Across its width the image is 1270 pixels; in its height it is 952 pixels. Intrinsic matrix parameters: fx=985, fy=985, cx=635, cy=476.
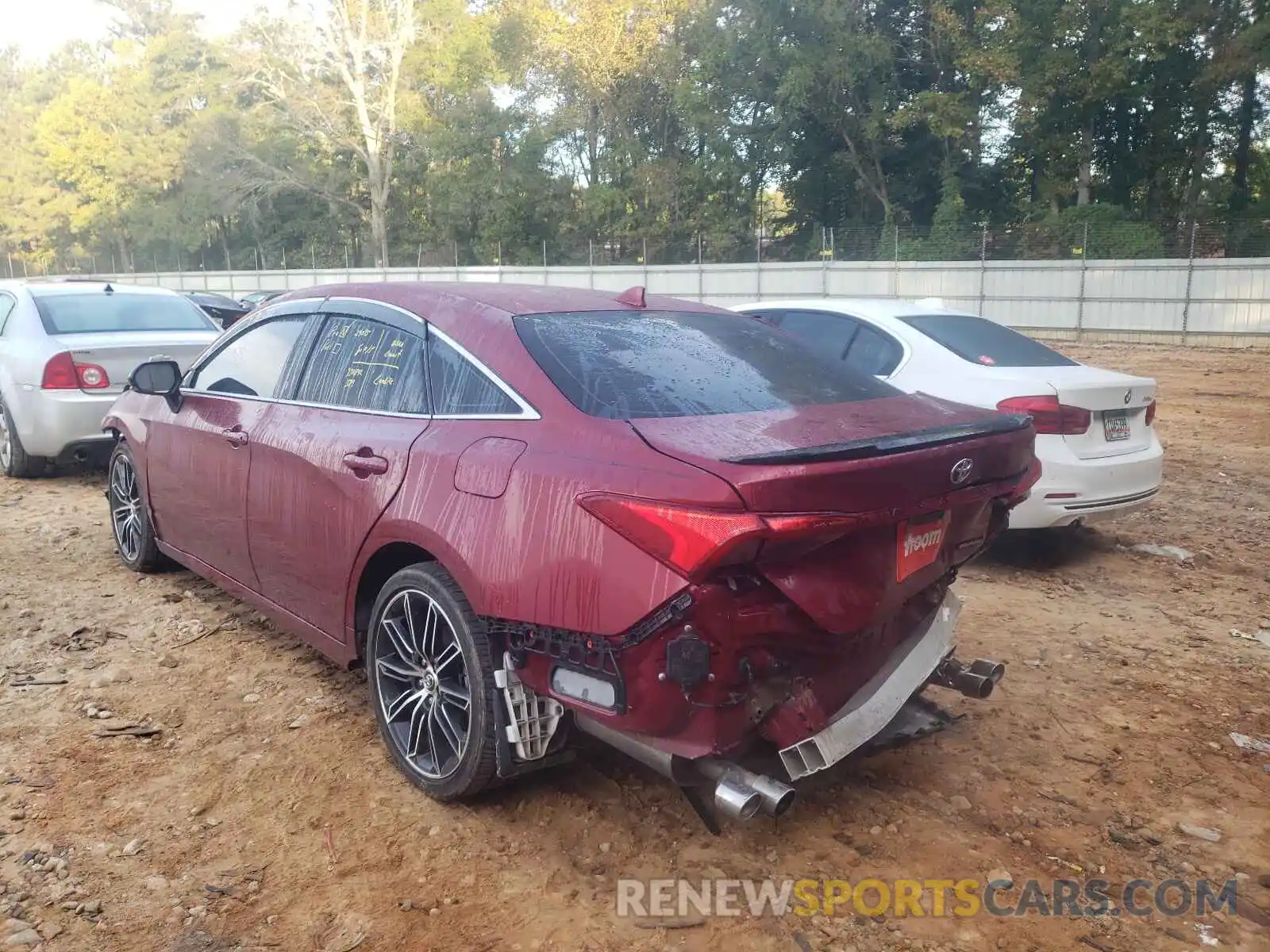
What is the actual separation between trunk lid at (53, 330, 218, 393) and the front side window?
2886mm

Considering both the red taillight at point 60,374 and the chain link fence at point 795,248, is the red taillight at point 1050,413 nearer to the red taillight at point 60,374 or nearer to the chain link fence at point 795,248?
the red taillight at point 60,374

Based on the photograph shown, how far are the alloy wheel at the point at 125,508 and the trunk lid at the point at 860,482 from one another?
384cm

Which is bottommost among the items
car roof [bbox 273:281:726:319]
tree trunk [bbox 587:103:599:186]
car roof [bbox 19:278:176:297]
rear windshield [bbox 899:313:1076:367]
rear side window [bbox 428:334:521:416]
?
rear windshield [bbox 899:313:1076:367]

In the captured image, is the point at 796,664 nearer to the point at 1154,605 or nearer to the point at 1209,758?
the point at 1209,758

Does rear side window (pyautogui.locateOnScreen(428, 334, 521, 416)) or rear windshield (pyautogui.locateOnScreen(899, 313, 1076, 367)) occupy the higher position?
rear side window (pyautogui.locateOnScreen(428, 334, 521, 416))

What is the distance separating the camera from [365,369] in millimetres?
3605

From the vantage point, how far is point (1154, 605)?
5.27 meters

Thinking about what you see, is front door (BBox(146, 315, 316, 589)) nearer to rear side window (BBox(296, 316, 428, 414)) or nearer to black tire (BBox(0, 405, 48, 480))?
rear side window (BBox(296, 316, 428, 414))

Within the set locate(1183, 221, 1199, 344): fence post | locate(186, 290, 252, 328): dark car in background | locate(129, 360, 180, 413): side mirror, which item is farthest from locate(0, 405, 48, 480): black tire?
locate(1183, 221, 1199, 344): fence post

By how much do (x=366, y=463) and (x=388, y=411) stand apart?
0.68 ft

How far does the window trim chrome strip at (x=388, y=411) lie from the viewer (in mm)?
2957

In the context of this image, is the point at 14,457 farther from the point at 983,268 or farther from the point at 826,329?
the point at 983,268

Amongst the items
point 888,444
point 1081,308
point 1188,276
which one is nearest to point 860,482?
point 888,444

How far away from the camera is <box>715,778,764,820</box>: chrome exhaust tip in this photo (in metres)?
2.51
